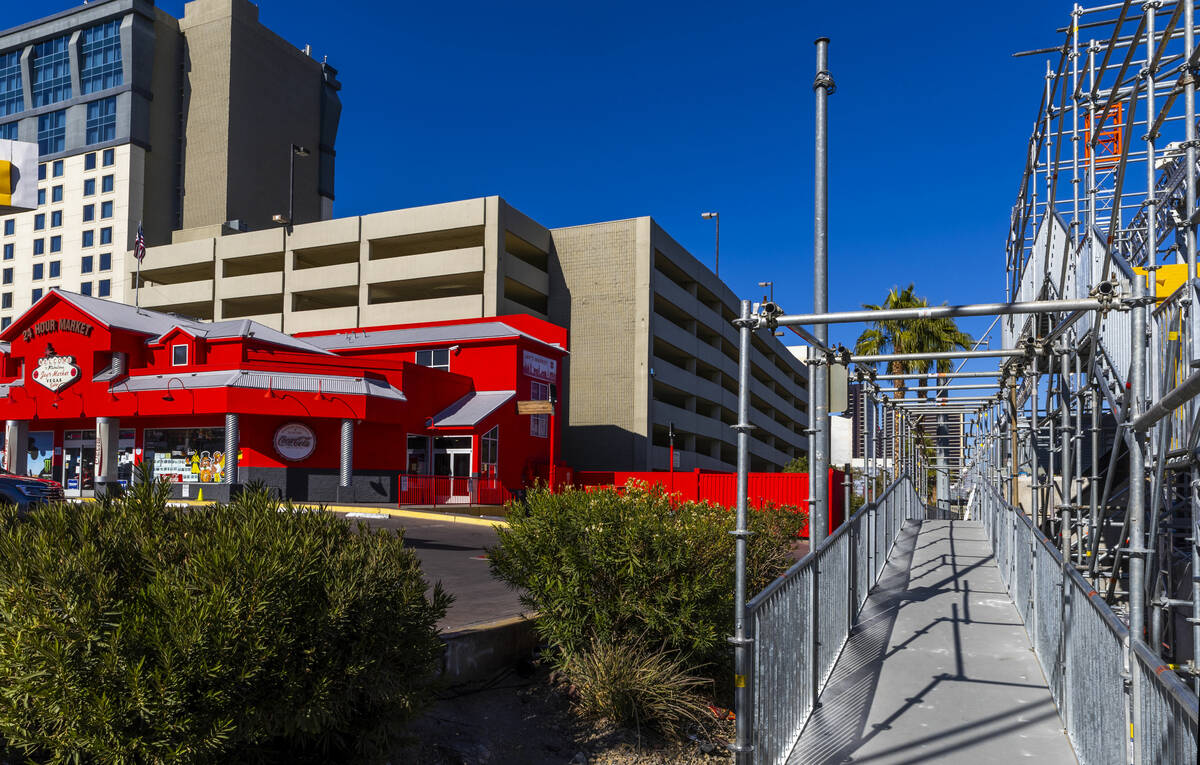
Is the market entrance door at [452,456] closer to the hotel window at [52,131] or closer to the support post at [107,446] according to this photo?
the support post at [107,446]

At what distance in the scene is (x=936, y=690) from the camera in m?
7.98

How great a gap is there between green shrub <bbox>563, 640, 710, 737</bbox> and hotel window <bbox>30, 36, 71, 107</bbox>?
83415 mm

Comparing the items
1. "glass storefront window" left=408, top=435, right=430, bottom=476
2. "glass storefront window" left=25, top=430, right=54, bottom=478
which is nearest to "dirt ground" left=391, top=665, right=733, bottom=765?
"glass storefront window" left=408, top=435, right=430, bottom=476

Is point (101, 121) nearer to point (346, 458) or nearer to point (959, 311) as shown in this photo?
point (346, 458)

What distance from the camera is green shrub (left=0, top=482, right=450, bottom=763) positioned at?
407cm

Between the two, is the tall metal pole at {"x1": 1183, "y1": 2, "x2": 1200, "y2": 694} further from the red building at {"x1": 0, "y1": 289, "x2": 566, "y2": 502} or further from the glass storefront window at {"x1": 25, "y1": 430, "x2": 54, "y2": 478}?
the glass storefront window at {"x1": 25, "y1": 430, "x2": 54, "y2": 478}

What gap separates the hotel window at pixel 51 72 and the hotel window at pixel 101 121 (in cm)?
410

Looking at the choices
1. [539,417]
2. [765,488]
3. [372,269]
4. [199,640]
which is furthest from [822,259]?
[372,269]

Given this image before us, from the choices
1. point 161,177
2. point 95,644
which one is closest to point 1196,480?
point 95,644

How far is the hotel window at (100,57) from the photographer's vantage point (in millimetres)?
71188

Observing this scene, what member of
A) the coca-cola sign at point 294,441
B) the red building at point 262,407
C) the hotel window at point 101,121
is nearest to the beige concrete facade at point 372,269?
the red building at point 262,407

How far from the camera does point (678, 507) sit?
8.92 m

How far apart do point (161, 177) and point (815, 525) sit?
74.3m

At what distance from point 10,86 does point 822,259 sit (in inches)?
3534
